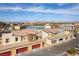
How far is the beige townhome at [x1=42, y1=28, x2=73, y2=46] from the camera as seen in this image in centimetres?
161

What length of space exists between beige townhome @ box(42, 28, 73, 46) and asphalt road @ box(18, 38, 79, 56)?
4 cm

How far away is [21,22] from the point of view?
160 cm

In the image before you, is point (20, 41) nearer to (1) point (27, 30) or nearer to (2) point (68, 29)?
(1) point (27, 30)

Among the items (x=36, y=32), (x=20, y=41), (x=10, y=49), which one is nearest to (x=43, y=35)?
(x=36, y=32)

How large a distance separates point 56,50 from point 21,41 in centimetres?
33

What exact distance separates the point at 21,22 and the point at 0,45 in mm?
276

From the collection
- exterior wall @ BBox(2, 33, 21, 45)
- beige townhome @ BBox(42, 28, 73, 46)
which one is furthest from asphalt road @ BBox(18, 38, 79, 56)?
exterior wall @ BBox(2, 33, 21, 45)

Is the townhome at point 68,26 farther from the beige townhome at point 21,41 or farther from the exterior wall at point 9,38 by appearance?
the exterior wall at point 9,38

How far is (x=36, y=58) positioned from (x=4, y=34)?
359 mm

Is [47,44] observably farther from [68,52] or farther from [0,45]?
[0,45]

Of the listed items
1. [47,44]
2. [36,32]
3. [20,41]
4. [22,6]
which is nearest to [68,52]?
[47,44]

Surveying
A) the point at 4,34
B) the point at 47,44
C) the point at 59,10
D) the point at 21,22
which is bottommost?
the point at 47,44

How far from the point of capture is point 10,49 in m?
1.57

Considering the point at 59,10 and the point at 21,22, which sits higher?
the point at 59,10
